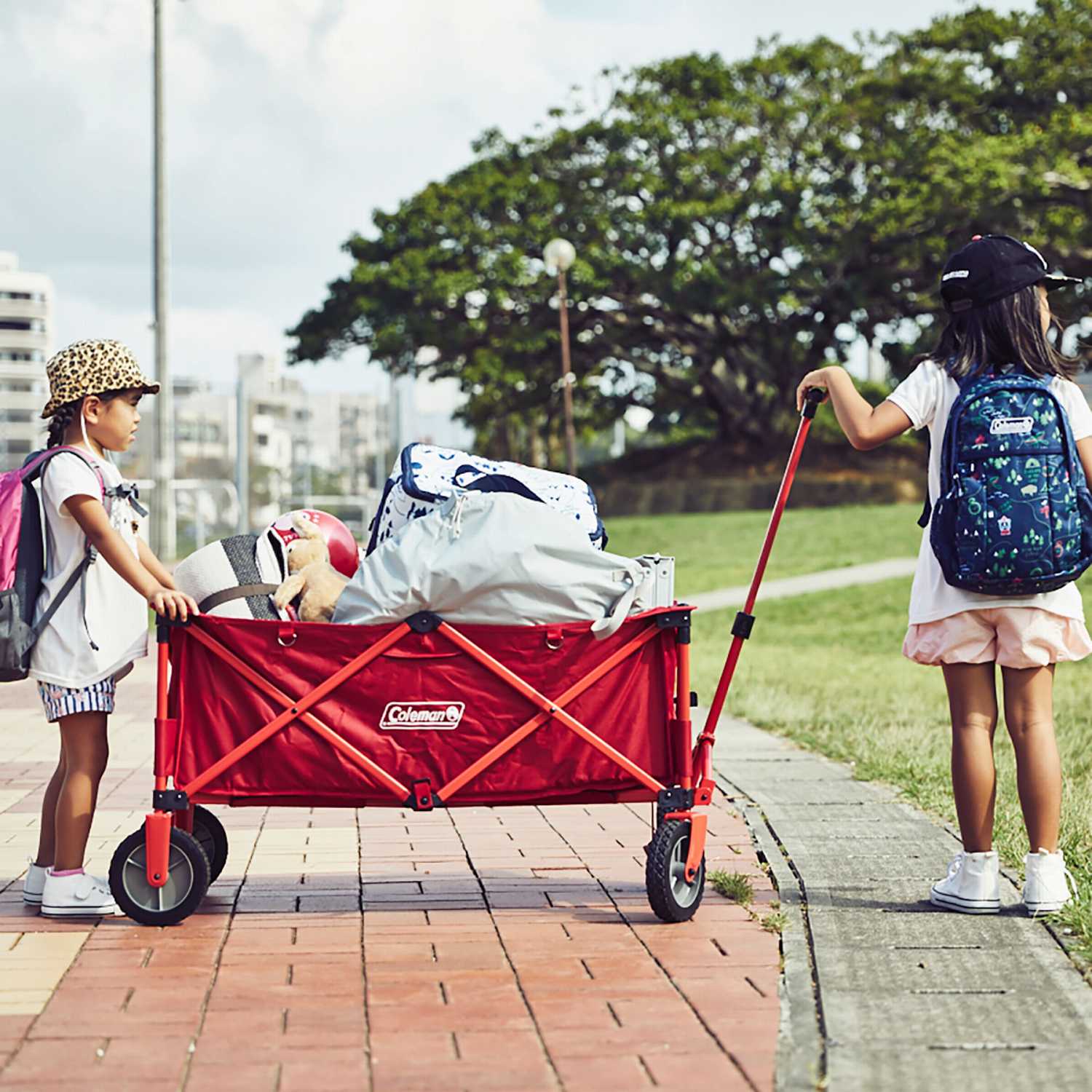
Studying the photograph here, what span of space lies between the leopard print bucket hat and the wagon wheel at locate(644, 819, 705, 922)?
6.23 ft

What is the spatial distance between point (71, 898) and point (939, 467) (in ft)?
8.81

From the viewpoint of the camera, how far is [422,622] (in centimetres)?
446

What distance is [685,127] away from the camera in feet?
122

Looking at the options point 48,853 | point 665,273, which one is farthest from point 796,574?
point 48,853

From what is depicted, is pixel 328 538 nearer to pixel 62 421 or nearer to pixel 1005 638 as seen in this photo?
pixel 62 421

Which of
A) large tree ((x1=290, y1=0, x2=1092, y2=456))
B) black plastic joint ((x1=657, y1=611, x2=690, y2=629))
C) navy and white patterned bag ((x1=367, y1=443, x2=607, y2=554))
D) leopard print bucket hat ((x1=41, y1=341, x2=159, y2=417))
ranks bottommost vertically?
black plastic joint ((x1=657, y1=611, x2=690, y2=629))

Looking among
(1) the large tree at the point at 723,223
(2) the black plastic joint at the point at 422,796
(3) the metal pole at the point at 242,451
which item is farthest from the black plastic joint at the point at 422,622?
(1) the large tree at the point at 723,223

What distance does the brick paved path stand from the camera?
331 centimetres

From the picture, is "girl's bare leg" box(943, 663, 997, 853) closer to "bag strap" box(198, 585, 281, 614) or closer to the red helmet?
the red helmet

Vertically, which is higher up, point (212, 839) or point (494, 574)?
point (494, 574)

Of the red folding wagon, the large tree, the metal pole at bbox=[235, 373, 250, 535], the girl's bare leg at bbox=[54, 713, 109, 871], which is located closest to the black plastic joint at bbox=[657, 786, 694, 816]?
the red folding wagon

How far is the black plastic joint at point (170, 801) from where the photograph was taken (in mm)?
4438

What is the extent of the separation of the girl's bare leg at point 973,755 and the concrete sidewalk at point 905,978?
0.23 m

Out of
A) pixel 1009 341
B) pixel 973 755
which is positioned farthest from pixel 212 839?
pixel 1009 341
